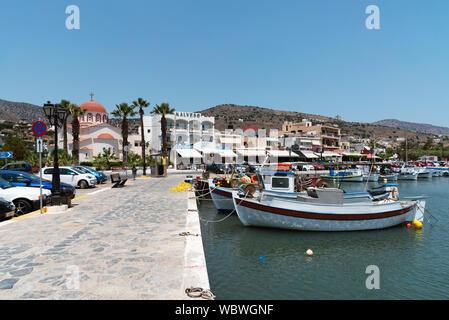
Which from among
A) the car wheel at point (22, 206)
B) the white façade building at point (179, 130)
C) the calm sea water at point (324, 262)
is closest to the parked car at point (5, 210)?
the car wheel at point (22, 206)

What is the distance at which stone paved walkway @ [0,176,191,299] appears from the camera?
5426mm

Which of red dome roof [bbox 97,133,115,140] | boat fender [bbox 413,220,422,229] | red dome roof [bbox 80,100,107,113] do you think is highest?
red dome roof [bbox 80,100,107,113]

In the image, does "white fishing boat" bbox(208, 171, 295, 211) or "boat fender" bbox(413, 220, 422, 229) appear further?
"white fishing boat" bbox(208, 171, 295, 211)

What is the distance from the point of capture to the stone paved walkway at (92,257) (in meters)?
5.43

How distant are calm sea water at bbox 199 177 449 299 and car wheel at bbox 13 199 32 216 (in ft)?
25.3

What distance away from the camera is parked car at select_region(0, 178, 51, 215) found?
1320cm

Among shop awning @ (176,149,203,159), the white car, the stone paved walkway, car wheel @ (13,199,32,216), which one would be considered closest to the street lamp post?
the stone paved walkway

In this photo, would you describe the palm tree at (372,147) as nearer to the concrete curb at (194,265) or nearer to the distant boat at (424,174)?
the distant boat at (424,174)

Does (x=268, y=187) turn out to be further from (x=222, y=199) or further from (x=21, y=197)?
(x=21, y=197)

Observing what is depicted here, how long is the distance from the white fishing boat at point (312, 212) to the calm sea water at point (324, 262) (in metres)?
0.38

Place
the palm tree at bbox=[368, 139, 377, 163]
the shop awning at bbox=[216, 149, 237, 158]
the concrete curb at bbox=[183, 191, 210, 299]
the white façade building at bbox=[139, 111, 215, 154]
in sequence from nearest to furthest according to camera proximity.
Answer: the concrete curb at bbox=[183, 191, 210, 299] → the palm tree at bbox=[368, 139, 377, 163] → the shop awning at bbox=[216, 149, 237, 158] → the white façade building at bbox=[139, 111, 215, 154]

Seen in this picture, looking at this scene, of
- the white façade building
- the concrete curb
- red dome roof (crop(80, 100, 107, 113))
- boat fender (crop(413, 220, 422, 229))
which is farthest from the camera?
red dome roof (crop(80, 100, 107, 113))

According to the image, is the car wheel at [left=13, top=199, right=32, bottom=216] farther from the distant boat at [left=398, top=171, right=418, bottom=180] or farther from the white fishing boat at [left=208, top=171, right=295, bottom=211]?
the distant boat at [left=398, top=171, right=418, bottom=180]

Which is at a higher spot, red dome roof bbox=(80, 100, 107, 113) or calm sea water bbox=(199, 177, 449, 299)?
red dome roof bbox=(80, 100, 107, 113)
